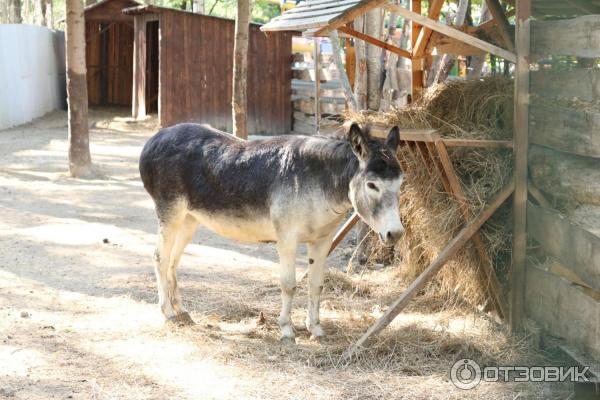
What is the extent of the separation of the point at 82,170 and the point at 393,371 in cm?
918

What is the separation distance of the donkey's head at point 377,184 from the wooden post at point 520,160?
3.57 ft

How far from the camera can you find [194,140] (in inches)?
275

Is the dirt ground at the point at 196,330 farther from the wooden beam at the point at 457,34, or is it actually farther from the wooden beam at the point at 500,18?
the wooden beam at the point at 500,18

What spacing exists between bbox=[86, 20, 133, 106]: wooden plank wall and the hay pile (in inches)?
859

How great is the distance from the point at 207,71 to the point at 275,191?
14.6 meters

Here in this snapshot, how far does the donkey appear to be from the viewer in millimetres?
5859

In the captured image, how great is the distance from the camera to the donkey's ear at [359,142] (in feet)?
19.1

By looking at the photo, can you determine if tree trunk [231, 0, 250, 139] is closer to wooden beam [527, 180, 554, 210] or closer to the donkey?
the donkey

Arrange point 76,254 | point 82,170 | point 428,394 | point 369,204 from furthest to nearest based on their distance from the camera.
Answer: point 82,170 < point 76,254 < point 369,204 < point 428,394

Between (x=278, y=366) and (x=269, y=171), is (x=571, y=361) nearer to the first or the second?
(x=278, y=366)

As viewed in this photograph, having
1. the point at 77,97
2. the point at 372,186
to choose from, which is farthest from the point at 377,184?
the point at 77,97

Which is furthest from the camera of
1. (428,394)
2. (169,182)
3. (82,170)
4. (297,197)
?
(82,170)

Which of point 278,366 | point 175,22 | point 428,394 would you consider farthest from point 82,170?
point 428,394

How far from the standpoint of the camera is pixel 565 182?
19.1ft
